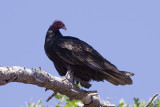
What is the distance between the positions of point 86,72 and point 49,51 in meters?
0.61

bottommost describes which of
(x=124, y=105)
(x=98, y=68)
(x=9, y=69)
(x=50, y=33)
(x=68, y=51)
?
(x=124, y=105)

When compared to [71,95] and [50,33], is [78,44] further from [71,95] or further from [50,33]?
[71,95]

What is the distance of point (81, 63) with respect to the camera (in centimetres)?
442

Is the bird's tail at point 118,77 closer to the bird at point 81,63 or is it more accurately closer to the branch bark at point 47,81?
the bird at point 81,63

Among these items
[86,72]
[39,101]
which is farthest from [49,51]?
[39,101]

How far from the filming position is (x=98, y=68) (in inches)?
172

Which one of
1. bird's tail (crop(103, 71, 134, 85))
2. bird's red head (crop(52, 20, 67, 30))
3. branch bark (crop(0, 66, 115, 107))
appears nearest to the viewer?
branch bark (crop(0, 66, 115, 107))

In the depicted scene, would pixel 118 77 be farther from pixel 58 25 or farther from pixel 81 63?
pixel 58 25

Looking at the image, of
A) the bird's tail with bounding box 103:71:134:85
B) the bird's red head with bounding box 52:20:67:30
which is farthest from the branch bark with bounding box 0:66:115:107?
the bird's red head with bounding box 52:20:67:30

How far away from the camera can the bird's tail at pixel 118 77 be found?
13.9 feet

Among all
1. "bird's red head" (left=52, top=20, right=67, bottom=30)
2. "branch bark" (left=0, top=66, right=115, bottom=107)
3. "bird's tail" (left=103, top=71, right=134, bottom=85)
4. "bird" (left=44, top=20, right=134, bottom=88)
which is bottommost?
"branch bark" (left=0, top=66, right=115, bottom=107)

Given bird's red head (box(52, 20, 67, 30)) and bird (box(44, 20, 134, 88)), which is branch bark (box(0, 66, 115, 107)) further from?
bird's red head (box(52, 20, 67, 30))

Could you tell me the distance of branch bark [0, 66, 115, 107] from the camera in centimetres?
289

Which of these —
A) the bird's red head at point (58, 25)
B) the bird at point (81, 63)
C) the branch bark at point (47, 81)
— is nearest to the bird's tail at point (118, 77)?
the bird at point (81, 63)
